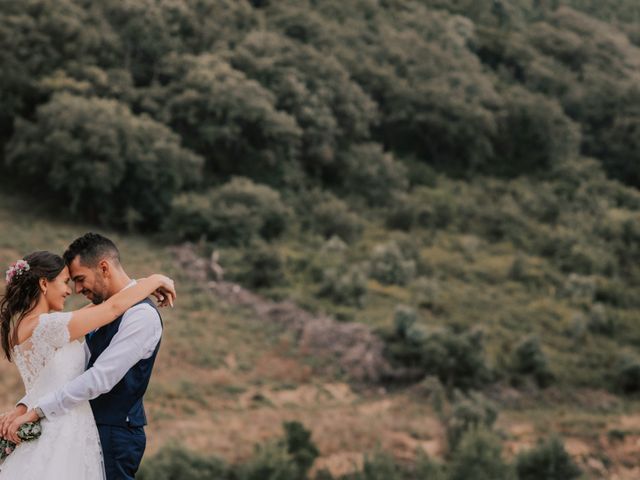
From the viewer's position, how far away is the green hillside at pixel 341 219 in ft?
70.5

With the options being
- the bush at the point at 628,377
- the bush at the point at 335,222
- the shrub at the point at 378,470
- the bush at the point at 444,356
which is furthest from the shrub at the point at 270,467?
the bush at the point at 335,222

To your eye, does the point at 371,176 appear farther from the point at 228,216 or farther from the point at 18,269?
the point at 18,269

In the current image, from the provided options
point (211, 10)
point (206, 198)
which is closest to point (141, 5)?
point (211, 10)

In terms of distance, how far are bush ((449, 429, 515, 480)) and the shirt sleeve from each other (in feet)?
46.8

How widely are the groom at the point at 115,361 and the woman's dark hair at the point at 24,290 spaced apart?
0.23ft

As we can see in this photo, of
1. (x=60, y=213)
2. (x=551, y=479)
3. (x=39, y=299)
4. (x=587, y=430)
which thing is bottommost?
(x=60, y=213)

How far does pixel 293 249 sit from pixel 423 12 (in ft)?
84.6

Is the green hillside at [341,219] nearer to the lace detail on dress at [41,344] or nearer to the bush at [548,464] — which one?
the bush at [548,464]

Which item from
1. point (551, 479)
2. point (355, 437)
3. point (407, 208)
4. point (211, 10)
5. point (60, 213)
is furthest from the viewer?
point (211, 10)

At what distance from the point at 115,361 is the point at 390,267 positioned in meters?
26.8

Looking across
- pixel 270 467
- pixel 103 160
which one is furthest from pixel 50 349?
pixel 103 160

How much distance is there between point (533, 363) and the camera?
25.4 metres

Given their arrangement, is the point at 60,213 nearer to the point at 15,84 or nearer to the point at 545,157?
the point at 15,84

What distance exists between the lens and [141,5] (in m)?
35.8
